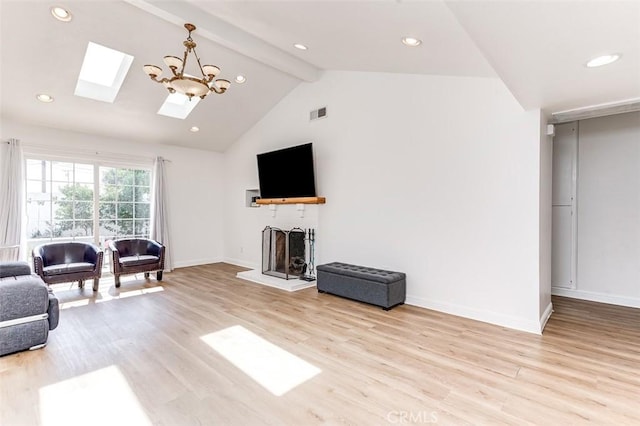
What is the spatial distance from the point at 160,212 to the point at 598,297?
7404 millimetres

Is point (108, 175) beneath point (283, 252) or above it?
above

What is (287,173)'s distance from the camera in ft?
18.4

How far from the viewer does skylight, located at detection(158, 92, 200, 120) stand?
5.54 metres

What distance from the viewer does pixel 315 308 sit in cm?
408

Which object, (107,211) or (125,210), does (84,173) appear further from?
(125,210)

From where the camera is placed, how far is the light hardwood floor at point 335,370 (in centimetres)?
197

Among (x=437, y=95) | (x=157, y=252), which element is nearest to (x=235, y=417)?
(x=437, y=95)

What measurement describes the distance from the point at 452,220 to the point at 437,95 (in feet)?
5.19

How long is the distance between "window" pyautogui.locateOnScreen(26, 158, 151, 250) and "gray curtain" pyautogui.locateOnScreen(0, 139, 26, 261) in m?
0.23

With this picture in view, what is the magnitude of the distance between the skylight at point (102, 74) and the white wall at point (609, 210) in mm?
6544

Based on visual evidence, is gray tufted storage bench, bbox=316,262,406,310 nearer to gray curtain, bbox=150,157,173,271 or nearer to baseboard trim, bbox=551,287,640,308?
baseboard trim, bbox=551,287,640,308

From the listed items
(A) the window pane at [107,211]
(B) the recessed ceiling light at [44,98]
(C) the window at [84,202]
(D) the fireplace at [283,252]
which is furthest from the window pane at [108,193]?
(D) the fireplace at [283,252]

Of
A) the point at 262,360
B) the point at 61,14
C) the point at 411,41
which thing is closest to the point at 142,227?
the point at 61,14

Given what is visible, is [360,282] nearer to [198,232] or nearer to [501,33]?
[501,33]
